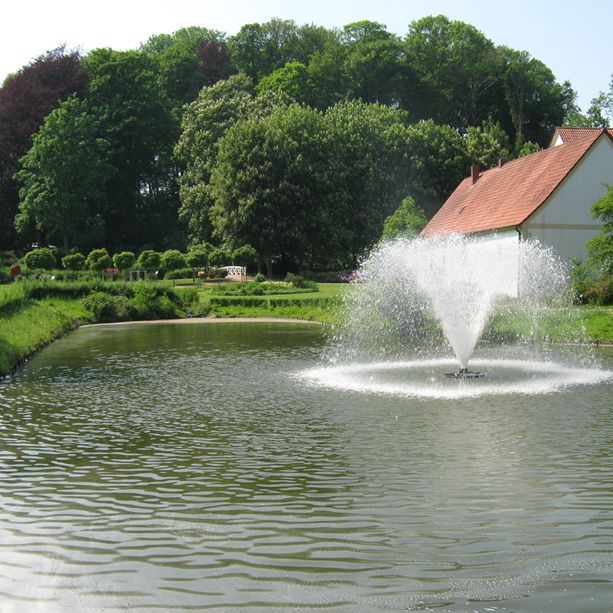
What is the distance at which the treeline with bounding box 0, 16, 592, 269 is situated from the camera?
213 feet

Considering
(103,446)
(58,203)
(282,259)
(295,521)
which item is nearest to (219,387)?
(103,446)

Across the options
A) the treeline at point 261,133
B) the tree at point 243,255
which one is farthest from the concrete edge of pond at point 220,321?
the treeline at point 261,133

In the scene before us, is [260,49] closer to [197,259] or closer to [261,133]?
[261,133]

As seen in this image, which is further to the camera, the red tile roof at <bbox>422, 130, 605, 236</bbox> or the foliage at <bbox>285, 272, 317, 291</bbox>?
the foliage at <bbox>285, 272, 317, 291</bbox>

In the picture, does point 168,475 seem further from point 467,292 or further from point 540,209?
point 540,209

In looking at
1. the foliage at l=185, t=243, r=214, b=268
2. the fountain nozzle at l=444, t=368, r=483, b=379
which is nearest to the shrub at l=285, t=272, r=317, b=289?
the foliage at l=185, t=243, r=214, b=268

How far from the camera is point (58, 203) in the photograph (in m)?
71.2

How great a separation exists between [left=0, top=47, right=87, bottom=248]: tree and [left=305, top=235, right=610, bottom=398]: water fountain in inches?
1909

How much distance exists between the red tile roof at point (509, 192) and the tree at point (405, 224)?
0.88 metres

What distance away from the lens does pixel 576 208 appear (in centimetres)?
4078

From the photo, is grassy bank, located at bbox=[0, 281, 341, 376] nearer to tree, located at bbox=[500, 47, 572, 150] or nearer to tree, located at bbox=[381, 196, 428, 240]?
tree, located at bbox=[381, 196, 428, 240]

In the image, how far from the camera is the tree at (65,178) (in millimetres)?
71188

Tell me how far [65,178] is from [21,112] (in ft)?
32.6

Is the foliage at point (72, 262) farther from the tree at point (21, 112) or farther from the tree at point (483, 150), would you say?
the tree at point (483, 150)
